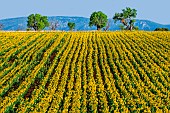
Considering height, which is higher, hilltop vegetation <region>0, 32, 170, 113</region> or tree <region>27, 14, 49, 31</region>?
hilltop vegetation <region>0, 32, 170, 113</region>

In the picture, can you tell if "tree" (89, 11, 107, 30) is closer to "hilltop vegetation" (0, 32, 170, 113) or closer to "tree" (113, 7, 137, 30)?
"tree" (113, 7, 137, 30)

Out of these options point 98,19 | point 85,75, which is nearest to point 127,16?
point 98,19

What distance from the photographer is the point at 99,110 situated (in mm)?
22234

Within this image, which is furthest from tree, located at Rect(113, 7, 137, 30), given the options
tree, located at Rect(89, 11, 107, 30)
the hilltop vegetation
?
the hilltop vegetation

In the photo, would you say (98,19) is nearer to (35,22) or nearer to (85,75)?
(35,22)

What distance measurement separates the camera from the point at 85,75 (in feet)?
96.7

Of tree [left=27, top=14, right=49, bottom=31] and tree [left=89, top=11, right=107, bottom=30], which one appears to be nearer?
tree [left=89, top=11, right=107, bottom=30]

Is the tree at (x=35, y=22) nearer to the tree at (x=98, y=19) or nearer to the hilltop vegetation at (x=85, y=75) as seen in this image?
the tree at (x=98, y=19)

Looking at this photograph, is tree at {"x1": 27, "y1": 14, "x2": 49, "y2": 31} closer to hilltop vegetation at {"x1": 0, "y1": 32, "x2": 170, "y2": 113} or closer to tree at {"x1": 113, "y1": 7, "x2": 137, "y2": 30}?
tree at {"x1": 113, "y1": 7, "x2": 137, "y2": 30}

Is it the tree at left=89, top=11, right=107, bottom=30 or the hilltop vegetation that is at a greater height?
the hilltop vegetation

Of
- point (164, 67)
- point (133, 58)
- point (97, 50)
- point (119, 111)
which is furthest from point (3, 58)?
point (119, 111)

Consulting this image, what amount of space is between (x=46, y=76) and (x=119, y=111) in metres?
9.03

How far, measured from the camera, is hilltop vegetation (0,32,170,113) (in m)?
23.2

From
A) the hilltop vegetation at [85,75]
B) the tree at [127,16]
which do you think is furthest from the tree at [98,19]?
the hilltop vegetation at [85,75]
